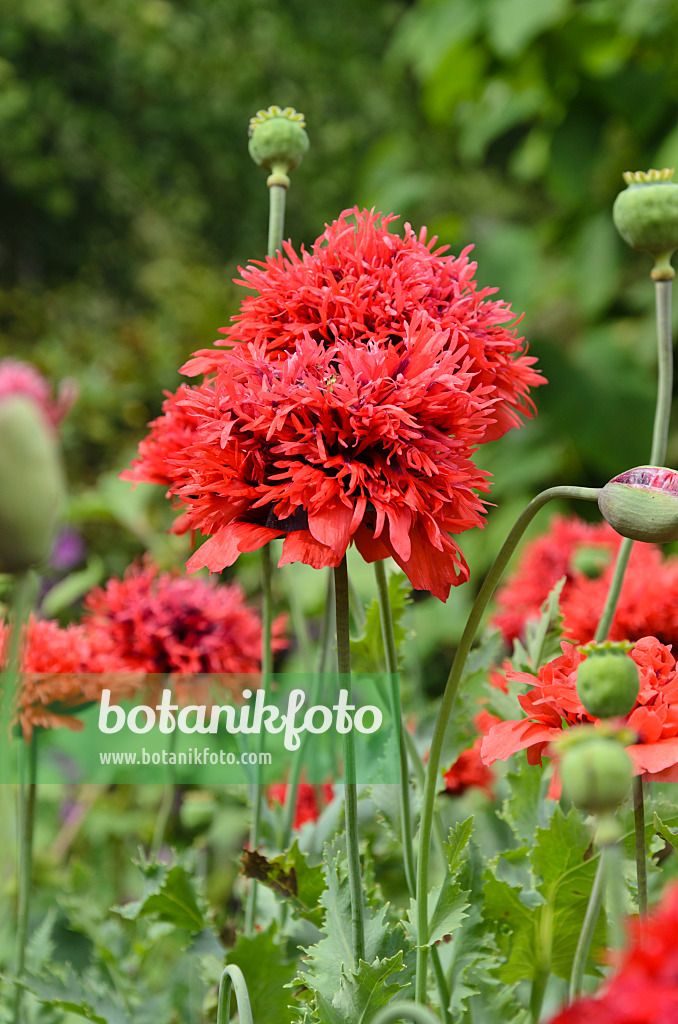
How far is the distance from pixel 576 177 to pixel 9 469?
1.44m

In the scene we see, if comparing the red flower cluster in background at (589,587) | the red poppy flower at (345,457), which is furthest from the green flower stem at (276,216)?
the red flower cluster in background at (589,587)

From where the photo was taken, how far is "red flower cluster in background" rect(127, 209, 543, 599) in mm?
315

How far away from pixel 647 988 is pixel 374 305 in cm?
27

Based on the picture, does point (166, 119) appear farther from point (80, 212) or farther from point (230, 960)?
point (230, 960)

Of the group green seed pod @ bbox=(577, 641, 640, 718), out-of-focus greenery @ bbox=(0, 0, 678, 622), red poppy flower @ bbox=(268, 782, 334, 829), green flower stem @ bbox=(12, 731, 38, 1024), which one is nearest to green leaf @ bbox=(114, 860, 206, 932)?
green flower stem @ bbox=(12, 731, 38, 1024)

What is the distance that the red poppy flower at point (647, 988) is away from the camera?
15 centimetres

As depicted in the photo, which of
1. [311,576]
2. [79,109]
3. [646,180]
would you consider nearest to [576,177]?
[311,576]

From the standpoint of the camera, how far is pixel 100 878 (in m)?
1.04

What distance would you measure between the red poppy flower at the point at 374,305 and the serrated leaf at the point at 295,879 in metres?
0.21

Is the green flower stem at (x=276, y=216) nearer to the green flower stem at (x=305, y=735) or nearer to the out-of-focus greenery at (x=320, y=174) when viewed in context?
the green flower stem at (x=305, y=735)

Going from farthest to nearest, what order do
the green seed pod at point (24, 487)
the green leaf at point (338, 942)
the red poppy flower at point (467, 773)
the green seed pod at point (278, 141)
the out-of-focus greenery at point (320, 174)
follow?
1. the out-of-focus greenery at point (320, 174)
2. the red poppy flower at point (467, 773)
3. the green seed pod at point (278, 141)
4. the green leaf at point (338, 942)
5. the green seed pod at point (24, 487)

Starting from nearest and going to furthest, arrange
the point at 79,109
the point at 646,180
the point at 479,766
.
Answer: the point at 646,180 < the point at 479,766 < the point at 79,109

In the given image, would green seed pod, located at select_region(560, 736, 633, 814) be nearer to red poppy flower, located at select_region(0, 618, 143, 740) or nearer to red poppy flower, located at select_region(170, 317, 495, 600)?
red poppy flower, located at select_region(170, 317, 495, 600)

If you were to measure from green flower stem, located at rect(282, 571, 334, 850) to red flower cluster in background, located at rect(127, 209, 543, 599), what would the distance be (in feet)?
0.53
